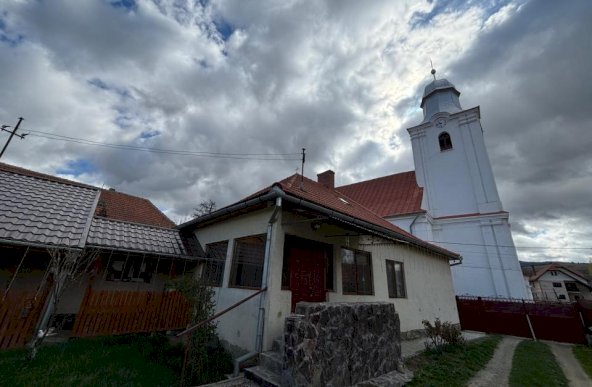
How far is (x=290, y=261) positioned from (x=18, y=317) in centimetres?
606

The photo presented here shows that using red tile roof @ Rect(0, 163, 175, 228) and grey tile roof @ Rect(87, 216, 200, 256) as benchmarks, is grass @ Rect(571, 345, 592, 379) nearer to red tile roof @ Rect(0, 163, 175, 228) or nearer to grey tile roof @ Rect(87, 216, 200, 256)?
grey tile roof @ Rect(87, 216, 200, 256)

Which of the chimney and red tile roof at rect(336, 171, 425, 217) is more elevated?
red tile roof at rect(336, 171, 425, 217)

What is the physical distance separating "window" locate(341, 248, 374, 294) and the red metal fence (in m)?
9.51

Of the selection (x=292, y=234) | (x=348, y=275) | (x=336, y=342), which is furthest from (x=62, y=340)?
(x=348, y=275)

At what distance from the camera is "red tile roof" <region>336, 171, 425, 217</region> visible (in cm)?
1938

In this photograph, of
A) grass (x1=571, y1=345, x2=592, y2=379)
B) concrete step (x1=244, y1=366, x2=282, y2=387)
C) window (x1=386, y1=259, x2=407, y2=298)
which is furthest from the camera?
window (x1=386, y1=259, x2=407, y2=298)

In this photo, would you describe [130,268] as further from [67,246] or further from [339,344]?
[339,344]

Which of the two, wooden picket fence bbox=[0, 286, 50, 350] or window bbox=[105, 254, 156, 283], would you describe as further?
window bbox=[105, 254, 156, 283]

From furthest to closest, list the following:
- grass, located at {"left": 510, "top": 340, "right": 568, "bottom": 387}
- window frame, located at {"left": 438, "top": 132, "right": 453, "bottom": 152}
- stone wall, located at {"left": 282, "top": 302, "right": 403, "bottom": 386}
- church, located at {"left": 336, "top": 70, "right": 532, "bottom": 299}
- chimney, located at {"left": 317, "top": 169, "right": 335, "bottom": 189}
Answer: window frame, located at {"left": 438, "top": 132, "right": 453, "bottom": 152} < church, located at {"left": 336, "top": 70, "right": 532, "bottom": 299} < chimney, located at {"left": 317, "top": 169, "right": 335, "bottom": 189} < grass, located at {"left": 510, "top": 340, "right": 568, "bottom": 387} < stone wall, located at {"left": 282, "top": 302, "right": 403, "bottom": 386}

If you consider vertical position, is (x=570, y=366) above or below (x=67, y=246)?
below

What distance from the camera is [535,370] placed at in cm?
638

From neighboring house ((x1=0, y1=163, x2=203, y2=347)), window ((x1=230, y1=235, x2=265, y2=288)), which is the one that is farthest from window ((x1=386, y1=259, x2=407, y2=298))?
neighboring house ((x1=0, y1=163, x2=203, y2=347))

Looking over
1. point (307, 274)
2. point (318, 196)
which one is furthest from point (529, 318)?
point (307, 274)

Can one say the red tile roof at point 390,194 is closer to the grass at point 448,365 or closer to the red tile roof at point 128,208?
the grass at point 448,365
